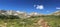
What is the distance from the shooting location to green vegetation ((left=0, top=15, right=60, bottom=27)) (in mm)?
2873

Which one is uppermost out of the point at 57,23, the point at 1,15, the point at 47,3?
the point at 47,3

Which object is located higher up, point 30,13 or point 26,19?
point 30,13

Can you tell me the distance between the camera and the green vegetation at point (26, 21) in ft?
9.43

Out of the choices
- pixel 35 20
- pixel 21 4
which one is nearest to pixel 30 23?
pixel 35 20

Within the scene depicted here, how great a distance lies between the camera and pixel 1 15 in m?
2.90

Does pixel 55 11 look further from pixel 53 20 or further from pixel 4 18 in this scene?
pixel 4 18

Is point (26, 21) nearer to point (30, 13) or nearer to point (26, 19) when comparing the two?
point (26, 19)

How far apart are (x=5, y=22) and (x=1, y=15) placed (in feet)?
0.48

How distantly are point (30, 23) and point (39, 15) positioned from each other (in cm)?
22

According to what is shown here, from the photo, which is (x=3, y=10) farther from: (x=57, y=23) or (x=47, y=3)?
(x=57, y=23)

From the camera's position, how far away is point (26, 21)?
9.51 ft

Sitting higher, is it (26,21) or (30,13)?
(30,13)

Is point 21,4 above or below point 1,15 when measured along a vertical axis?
above

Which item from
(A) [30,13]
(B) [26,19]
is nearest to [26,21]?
(B) [26,19]
